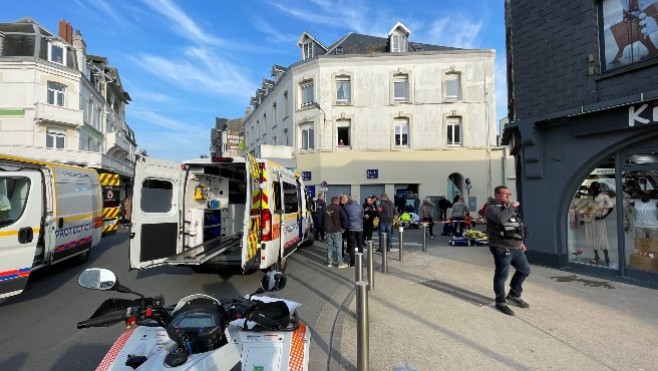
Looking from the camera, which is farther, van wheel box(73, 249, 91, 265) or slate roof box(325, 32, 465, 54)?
slate roof box(325, 32, 465, 54)

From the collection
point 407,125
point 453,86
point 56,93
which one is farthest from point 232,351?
point 56,93

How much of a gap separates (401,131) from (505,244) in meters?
19.3

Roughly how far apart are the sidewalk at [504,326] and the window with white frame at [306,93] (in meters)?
19.3

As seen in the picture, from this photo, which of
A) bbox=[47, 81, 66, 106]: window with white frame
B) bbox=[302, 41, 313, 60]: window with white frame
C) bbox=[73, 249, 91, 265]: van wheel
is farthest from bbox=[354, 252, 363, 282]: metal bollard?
bbox=[47, 81, 66, 106]: window with white frame

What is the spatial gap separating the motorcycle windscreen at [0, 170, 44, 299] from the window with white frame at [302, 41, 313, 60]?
22437 millimetres

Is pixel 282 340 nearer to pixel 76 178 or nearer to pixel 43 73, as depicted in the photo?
pixel 76 178

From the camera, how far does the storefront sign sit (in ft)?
20.3

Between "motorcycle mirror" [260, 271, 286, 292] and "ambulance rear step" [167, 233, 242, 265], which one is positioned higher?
"motorcycle mirror" [260, 271, 286, 292]

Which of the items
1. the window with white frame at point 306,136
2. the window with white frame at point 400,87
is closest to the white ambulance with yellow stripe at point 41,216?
the window with white frame at point 306,136

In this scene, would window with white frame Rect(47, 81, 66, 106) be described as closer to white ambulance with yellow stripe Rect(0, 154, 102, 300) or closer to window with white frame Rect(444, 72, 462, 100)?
white ambulance with yellow stripe Rect(0, 154, 102, 300)

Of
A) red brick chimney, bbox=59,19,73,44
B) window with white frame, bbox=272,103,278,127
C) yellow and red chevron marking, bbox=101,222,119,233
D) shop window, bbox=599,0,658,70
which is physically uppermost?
red brick chimney, bbox=59,19,73,44

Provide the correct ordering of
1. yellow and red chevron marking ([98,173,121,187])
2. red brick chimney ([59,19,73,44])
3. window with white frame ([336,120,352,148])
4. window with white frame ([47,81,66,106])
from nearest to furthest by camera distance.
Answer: yellow and red chevron marking ([98,173,121,187]) → window with white frame ([336,120,352,148]) → window with white frame ([47,81,66,106]) → red brick chimney ([59,19,73,44])

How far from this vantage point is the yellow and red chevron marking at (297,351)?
2.27m

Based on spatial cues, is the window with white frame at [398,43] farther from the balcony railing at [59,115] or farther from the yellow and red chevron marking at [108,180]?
the balcony railing at [59,115]
